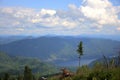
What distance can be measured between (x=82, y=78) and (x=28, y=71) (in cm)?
8337

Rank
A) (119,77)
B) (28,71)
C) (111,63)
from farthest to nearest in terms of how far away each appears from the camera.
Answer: (28,71), (111,63), (119,77)

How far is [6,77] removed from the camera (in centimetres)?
12112

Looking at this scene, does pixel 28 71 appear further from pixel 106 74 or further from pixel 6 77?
pixel 106 74

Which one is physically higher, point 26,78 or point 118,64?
point 118,64

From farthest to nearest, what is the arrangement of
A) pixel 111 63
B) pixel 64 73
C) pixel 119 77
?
pixel 64 73
pixel 111 63
pixel 119 77

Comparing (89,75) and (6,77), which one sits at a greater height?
(89,75)

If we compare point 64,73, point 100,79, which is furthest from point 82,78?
point 64,73

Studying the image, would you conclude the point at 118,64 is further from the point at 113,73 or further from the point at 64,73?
the point at 64,73

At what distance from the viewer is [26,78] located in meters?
119

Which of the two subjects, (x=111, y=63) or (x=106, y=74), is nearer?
(x=106, y=74)

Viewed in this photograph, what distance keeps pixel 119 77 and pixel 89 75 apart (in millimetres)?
8832

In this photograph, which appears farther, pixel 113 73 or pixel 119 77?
pixel 113 73

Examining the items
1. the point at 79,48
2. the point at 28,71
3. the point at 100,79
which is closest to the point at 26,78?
the point at 28,71

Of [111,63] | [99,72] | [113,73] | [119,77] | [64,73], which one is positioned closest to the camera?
[119,77]
